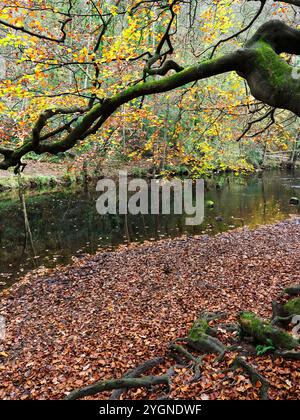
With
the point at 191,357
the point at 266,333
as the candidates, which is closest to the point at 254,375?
the point at 266,333

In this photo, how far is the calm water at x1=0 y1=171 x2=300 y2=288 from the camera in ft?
46.8

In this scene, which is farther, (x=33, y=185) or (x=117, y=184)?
(x=117, y=184)

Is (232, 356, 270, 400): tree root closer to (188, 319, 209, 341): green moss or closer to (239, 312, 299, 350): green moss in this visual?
(239, 312, 299, 350): green moss

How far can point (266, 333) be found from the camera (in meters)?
5.08

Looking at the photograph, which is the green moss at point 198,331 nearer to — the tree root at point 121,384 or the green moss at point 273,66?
the tree root at point 121,384

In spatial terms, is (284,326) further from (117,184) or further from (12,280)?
(117,184)

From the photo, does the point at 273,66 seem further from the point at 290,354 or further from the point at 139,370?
the point at 139,370

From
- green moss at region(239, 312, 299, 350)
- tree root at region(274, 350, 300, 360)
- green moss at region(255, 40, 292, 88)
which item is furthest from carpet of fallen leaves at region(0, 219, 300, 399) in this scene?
green moss at region(255, 40, 292, 88)

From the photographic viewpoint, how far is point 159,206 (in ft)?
78.8

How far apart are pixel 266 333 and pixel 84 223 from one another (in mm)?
15520

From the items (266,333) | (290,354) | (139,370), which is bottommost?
(139,370)

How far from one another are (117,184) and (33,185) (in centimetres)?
870

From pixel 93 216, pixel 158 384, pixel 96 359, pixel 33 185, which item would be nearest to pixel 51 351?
pixel 96 359

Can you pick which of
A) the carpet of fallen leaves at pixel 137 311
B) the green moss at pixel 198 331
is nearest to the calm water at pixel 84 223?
the carpet of fallen leaves at pixel 137 311
